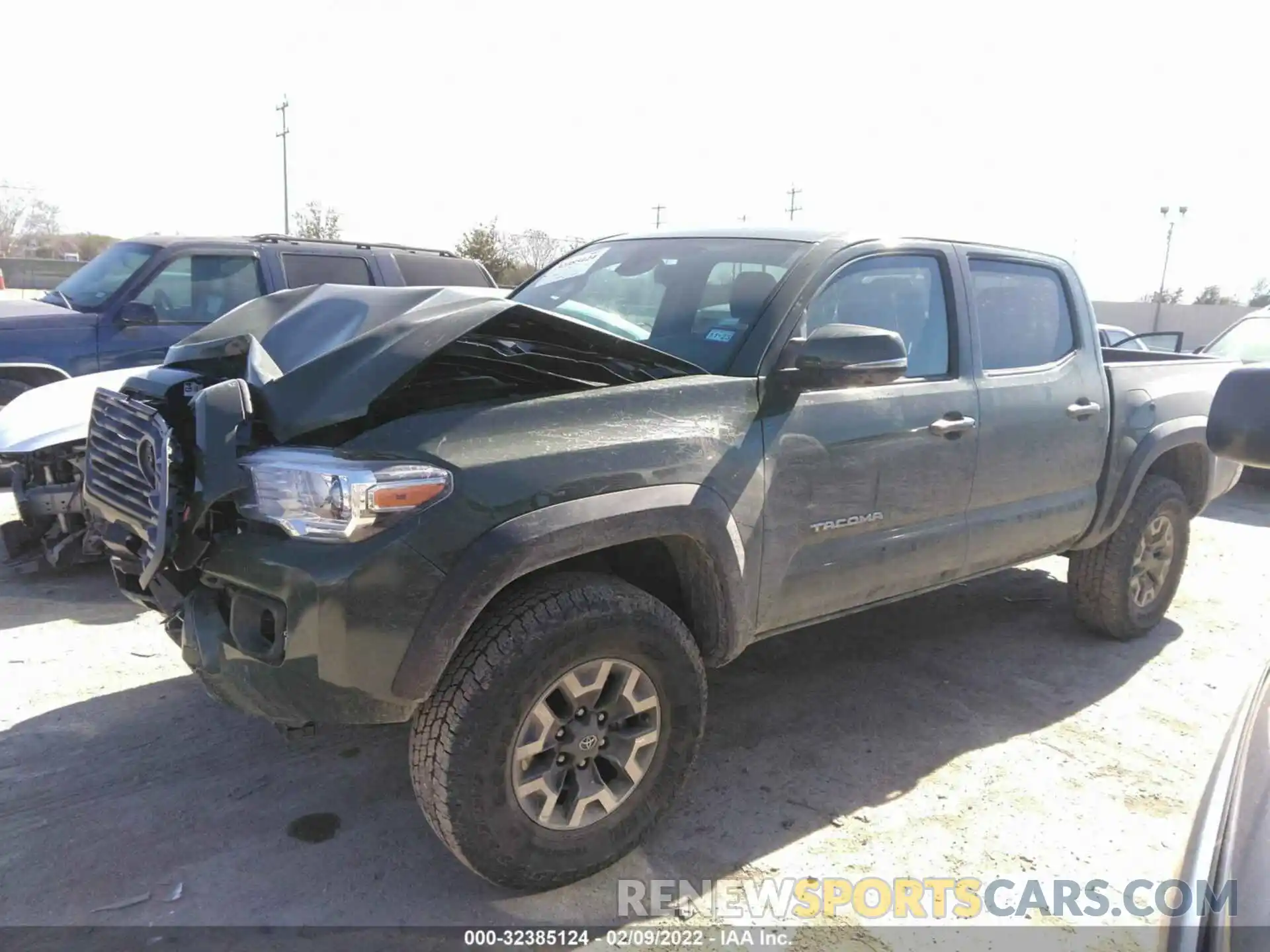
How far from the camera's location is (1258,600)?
5.65m

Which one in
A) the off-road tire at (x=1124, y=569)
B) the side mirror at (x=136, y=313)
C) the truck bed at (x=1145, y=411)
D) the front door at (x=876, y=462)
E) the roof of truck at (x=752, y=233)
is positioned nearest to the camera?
the front door at (x=876, y=462)

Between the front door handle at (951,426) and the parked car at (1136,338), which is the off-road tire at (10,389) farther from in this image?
the parked car at (1136,338)

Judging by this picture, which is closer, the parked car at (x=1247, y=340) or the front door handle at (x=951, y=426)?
the front door handle at (x=951, y=426)

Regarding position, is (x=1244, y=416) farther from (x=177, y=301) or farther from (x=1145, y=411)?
(x=177, y=301)

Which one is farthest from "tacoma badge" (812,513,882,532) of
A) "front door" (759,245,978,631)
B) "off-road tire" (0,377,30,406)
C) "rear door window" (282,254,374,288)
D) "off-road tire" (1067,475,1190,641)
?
"off-road tire" (0,377,30,406)

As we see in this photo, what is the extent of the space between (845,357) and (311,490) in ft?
5.50

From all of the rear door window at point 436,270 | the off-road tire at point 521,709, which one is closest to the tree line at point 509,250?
the rear door window at point 436,270

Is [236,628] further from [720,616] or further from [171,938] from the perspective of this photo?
[720,616]

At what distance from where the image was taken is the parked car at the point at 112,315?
15.8 ft

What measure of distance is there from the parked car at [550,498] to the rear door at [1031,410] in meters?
0.05

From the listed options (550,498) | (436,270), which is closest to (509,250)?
(436,270)

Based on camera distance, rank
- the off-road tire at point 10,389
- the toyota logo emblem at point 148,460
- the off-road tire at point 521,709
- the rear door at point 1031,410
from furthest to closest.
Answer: the off-road tire at point 10,389 < the rear door at point 1031,410 < the toyota logo emblem at point 148,460 < the off-road tire at point 521,709

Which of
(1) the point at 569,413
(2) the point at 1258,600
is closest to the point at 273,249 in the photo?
(1) the point at 569,413

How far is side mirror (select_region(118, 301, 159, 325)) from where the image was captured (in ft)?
21.1
